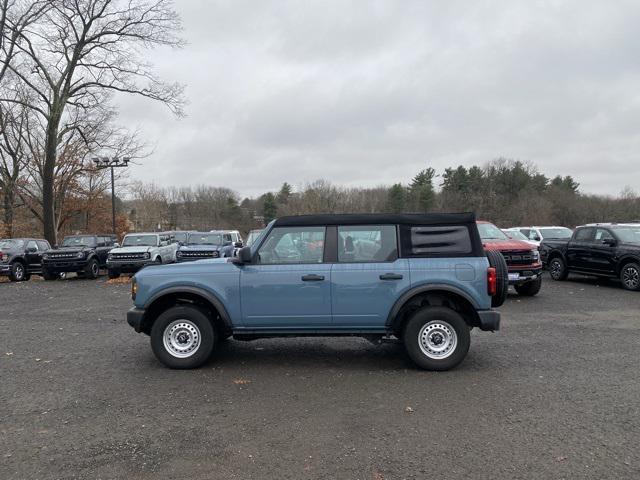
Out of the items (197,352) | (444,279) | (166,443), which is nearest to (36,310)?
(197,352)

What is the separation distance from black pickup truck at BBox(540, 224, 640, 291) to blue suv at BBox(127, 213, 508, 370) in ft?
29.4

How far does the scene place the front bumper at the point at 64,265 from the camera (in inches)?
747

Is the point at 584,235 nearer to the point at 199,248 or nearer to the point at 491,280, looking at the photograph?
the point at 491,280

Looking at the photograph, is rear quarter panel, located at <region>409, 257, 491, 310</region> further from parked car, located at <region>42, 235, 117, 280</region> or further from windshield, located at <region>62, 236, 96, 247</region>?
windshield, located at <region>62, 236, 96, 247</region>

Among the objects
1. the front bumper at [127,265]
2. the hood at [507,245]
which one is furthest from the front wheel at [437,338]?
the front bumper at [127,265]

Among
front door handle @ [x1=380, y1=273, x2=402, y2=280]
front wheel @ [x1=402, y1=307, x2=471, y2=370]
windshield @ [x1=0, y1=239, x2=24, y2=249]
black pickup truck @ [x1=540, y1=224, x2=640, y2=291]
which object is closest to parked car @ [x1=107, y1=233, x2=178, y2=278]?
windshield @ [x1=0, y1=239, x2=24, y2=249]

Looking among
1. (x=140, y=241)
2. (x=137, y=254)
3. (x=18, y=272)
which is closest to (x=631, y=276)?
(x=137, y=254)

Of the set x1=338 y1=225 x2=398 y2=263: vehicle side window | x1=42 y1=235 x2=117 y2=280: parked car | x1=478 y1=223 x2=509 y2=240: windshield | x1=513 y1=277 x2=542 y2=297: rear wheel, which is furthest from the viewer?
x1=42 y1=235 x2=117 y2=280: parked car

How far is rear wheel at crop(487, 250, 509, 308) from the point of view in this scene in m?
6.05

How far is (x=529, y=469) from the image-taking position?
3447mm

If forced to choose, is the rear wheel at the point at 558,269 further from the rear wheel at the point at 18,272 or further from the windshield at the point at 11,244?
the windshield at the point at 11,244

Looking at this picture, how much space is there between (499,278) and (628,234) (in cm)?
959

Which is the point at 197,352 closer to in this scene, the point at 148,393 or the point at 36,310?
the point at 148,393

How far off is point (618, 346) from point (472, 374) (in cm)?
280
